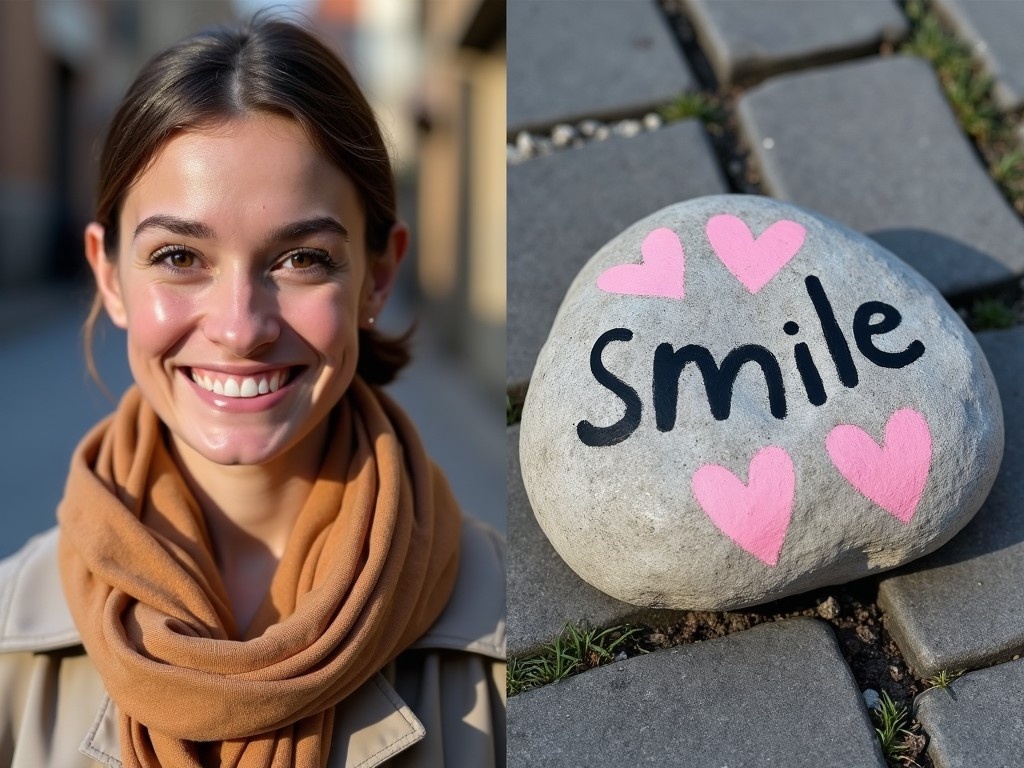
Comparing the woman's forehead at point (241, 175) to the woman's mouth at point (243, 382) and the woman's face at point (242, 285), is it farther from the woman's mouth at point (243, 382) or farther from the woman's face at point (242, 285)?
the woman's mouth at point (243, 382)

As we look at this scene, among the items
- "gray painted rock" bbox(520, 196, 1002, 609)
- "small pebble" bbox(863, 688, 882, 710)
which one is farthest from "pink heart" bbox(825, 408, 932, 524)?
"small pebble" bbox(863, 688, 882, 710)

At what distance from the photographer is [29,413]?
Answer: 28.4 ft

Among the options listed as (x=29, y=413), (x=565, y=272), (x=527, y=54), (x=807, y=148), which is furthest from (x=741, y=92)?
(x=29, y=413)

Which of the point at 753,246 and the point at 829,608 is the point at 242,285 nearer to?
the point at 753,246

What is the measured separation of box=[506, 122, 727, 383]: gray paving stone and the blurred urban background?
0.50 feet

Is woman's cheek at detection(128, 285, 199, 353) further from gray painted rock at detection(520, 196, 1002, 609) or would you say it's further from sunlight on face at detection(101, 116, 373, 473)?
gray painted rock at detection(520, 196, 1002, 609)

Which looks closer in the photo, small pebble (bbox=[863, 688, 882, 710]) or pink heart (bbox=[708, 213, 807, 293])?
small pebble (bbox=[863, 688, 882, 710])

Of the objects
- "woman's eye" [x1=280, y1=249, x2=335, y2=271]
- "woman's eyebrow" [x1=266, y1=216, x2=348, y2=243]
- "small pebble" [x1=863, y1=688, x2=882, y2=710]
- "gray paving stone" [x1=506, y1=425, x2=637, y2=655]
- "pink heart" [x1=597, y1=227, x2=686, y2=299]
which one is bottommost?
"small pebble" [x1=863, y1=688, x2=882, y2=710]

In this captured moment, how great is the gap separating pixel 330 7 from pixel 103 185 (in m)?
23.7

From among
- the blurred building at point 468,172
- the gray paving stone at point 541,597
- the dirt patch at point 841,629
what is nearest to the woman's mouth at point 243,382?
the gray paving stone at point 541,597

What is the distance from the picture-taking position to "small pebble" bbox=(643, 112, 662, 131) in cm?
321

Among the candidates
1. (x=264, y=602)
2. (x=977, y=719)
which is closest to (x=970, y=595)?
(x=977, y=719)

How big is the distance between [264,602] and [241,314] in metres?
0.53

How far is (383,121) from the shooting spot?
2.01m
